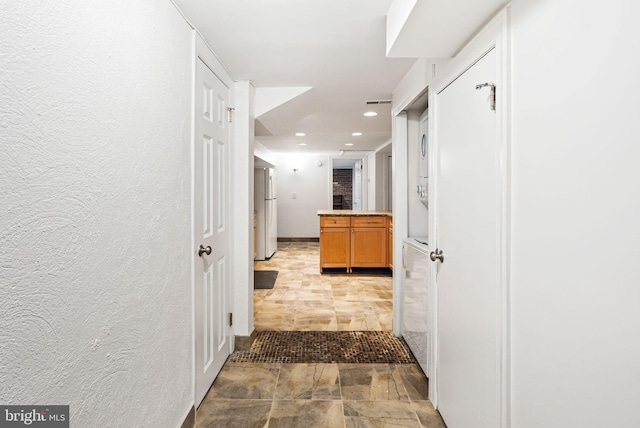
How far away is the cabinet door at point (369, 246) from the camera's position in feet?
17.7

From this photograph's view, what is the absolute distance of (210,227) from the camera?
2.23m

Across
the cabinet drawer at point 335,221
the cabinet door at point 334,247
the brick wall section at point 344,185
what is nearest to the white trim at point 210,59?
the cabinet drawer at point 335,221

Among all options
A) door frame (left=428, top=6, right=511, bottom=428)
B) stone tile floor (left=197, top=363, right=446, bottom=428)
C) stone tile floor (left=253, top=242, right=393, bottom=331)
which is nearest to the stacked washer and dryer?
stone tile floor (left=197, top=363, right=446, bottom=428)

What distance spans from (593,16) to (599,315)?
71 centimetres

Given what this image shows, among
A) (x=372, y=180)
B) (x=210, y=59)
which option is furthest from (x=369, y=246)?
(x=210, y=59)

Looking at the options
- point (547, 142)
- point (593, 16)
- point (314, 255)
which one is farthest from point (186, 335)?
point (314, 255)

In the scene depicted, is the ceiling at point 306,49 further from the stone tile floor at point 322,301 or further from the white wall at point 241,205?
the stone tile floor at point 322,301

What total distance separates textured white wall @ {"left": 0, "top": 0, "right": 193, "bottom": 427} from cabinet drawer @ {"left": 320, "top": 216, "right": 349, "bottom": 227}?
3.83 meters

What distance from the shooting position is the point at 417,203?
116 inches

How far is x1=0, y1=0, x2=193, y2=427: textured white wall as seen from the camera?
785 millimetres

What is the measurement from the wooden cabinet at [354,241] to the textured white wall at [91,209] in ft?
12.7

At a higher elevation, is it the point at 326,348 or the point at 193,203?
the point at 193,203

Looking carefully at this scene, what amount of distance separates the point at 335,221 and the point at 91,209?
4.48 m

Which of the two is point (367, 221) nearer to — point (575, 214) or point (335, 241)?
point (335, 241)
